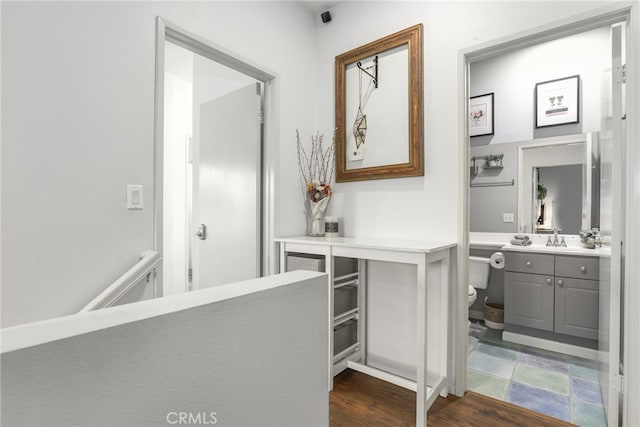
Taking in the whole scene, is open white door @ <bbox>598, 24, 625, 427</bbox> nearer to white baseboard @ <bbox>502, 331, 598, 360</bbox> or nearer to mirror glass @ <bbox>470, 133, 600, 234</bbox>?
white baseboard @ <bbox>502, 331, 598, 360</bbox>

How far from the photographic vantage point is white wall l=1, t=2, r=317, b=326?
1.21m

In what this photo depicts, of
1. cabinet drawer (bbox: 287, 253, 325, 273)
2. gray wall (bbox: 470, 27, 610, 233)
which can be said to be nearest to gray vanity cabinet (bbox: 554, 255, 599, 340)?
gray wall (bbox: 470, 27, 610, 233)

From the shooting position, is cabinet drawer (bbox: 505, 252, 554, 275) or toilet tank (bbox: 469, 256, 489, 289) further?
toilet tank (bbox: 469, 256, 489, 289)

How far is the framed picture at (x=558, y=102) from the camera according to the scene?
2.75 meters

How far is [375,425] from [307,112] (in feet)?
7.31

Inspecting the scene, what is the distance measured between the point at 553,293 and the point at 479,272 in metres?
0.60

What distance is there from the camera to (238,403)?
0.76 meters

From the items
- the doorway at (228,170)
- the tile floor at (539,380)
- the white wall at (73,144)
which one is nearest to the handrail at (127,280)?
the white wall at (73,144)

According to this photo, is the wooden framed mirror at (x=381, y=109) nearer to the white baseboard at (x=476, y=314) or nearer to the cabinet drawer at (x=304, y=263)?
the cabinet drawer at (x=304, y=263)

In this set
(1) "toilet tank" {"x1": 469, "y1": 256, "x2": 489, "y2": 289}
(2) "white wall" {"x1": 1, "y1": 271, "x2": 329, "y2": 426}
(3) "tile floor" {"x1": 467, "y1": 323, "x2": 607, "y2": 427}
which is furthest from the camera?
(1) "toilet tank" {"x1": 469, "y1": 256, "x2": 489, "y2": 289}

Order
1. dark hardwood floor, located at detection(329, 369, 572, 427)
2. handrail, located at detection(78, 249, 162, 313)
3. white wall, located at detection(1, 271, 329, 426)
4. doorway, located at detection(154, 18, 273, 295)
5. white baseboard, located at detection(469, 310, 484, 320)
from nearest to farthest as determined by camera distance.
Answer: white wall, located at detection(1, 271, 329, 426), handrail, located at detection(78, 249, 162, 313), dark hardwood floor, located at detection(329, 369, 572, 427), doorway, located at detection(154, 18, 273, 295), white baseboard, located at detection(469, 310, 484, 320)

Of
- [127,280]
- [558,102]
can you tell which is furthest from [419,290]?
[558,102]

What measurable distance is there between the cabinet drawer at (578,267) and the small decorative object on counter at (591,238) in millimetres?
229

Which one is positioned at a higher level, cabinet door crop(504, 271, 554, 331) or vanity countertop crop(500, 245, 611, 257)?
vanity countertop crop(500, 245, 611, 257)
